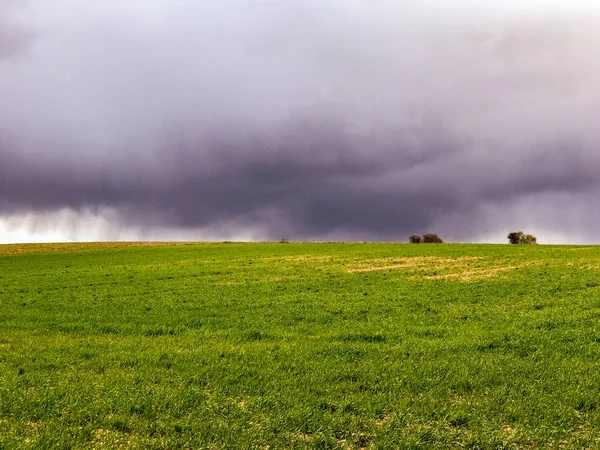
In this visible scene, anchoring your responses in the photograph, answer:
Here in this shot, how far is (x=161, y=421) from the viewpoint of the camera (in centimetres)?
914

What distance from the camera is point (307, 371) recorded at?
490 inches

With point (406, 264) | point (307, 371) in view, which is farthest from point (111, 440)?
point (406, 264)

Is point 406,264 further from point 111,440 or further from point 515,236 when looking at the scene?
point 515,236

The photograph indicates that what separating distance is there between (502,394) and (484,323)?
8868 mm

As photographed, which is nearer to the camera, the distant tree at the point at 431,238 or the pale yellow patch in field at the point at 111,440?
the pale yellow patch in field at the point at 111,440

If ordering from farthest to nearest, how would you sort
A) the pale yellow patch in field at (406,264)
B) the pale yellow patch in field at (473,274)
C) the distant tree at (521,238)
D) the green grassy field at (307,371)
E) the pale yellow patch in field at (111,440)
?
1. the distant tree at (521,238)
2. the pale yellow patch in field at (406,264)
3. the pale yellow patch in field at (473,274)
4. the green grassy field at (307,371)
5. the pale yellow patch in field at (111,440)

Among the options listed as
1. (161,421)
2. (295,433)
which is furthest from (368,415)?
(161,421)

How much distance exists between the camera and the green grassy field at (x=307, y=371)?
28.8 ft

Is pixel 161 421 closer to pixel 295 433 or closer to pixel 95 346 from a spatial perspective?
pixel 295 433

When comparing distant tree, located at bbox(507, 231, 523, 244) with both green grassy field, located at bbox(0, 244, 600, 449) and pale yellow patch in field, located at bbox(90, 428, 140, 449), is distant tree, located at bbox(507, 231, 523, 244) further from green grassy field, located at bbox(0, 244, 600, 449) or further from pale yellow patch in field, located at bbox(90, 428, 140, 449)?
pale yellow patch in field, located at bbox(90, 428, 140, 449)

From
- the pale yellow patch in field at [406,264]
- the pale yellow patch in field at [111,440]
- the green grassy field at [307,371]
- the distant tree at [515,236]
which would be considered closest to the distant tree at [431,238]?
the distant tree at [515,236]

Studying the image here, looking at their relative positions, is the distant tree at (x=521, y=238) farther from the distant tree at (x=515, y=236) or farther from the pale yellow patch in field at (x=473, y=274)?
the pale yellow patch in field at (x=473, y=274)

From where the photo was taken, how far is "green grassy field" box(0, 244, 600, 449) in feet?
28.8

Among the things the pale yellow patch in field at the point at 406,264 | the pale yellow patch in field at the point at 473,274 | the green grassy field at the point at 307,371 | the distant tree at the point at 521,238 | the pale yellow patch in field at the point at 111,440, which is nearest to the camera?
the pale yellow patch in field at the point at 111,440
